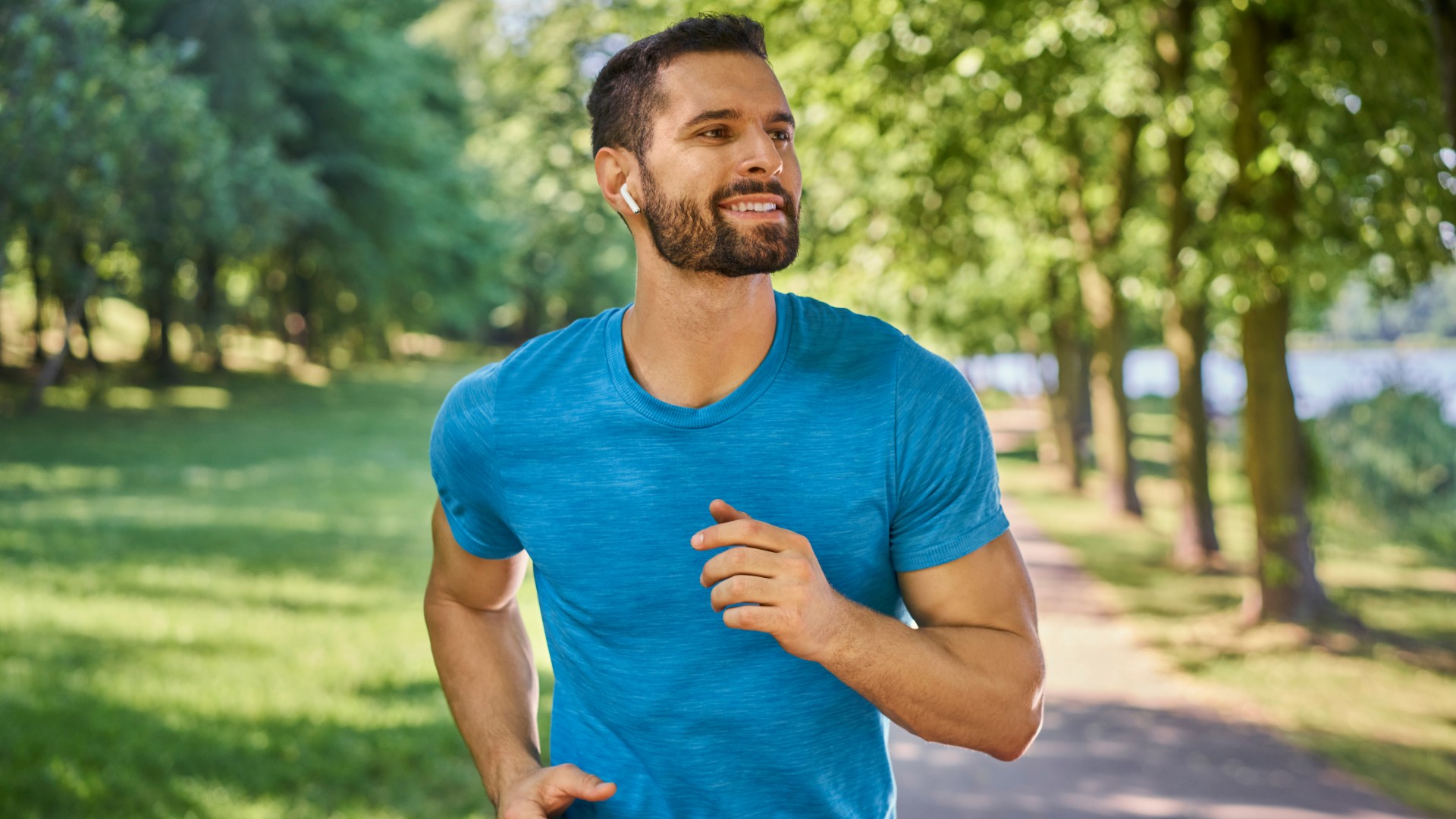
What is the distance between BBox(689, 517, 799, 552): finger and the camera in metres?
1.67

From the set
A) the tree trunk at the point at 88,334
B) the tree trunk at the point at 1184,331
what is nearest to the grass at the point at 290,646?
the tree trunk at the point at 1184,331

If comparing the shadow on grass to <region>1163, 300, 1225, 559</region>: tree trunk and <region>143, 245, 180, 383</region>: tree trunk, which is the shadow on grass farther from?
<region>143, 245, 180, 383</region>: tree trunk

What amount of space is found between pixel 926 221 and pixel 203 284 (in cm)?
2436

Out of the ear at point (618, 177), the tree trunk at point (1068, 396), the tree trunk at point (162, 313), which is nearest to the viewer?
the ear at point (618, 177)

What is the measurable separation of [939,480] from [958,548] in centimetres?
11

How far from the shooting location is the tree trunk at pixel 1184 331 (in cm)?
1186

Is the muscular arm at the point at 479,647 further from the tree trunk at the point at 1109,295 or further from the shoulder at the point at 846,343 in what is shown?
the tree trunk at the point at 1109,295

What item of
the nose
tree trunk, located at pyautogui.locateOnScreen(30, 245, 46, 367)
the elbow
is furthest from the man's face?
tree trunk, located at pyautogui.locateOnScreen(30, 245, 46, 367)

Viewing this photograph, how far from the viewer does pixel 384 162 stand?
3312 centimetres

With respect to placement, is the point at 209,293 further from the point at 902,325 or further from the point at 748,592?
Result: the point at 748,592

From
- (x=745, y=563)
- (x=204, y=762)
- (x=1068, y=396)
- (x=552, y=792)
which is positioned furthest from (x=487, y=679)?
(x=1068, y=396)

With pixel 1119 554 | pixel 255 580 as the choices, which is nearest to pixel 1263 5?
pixel 1119 554

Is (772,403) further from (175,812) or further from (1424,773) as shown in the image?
(1424,773)

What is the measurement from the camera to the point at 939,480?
1.93 m
